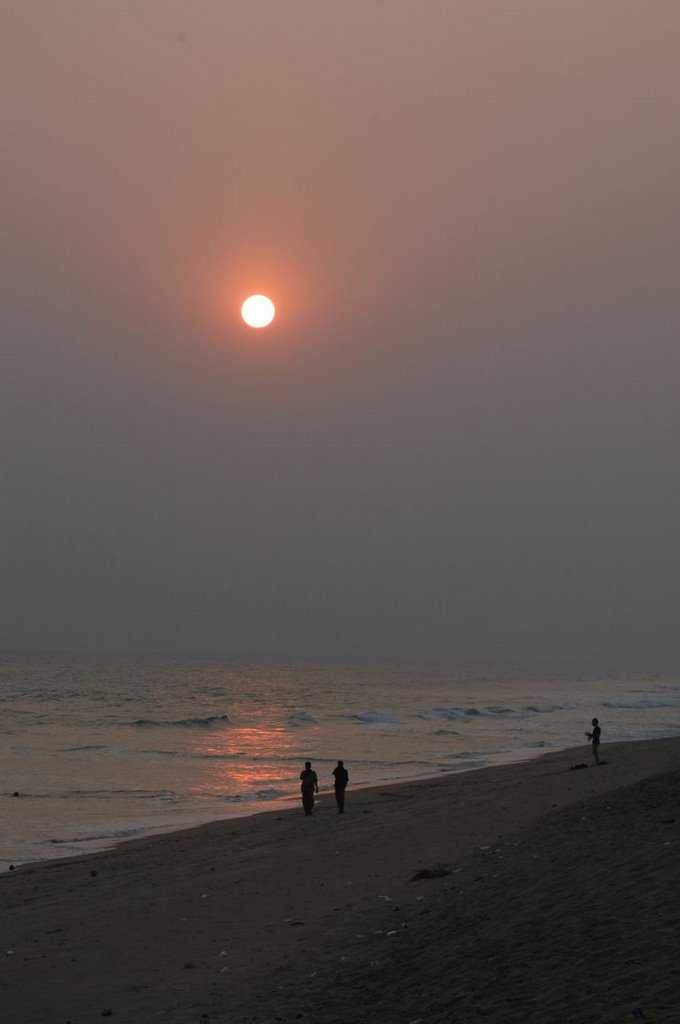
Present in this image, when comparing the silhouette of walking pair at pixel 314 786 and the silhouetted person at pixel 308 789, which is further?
the silhouetted person at pixel 308 789

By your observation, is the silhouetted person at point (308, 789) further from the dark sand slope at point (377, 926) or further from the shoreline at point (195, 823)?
the dark sand slope at point (377, 926)

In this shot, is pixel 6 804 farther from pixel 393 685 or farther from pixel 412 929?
pixel 393 685

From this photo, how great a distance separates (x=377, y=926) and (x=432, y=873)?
2705 mm

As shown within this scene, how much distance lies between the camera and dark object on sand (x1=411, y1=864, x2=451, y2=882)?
14.7 metres

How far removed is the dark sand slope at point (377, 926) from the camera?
930cm

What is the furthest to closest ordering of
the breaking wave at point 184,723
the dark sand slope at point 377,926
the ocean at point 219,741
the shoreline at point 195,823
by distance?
the breaking wave at point 184,723 → the ocean at point 219,741 → the shoreline at point 195,823 → the dark sand slope at point 377,926

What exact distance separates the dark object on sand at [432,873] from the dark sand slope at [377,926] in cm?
20

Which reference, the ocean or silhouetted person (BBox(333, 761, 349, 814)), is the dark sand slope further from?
the ocean

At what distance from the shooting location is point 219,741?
59562 mm

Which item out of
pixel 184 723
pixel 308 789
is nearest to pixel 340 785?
pixel 308 789

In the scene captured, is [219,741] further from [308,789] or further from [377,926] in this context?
[377,926]

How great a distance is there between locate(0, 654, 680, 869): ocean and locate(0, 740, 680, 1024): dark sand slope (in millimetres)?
8014

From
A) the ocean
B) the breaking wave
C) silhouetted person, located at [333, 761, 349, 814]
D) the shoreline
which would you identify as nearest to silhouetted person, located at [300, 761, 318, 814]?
silhouetted person, located at [333, 761, 349, 814]

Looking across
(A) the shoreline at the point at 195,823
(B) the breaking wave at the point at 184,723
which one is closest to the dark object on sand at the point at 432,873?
(A) the shoreline at the point at 195,823
